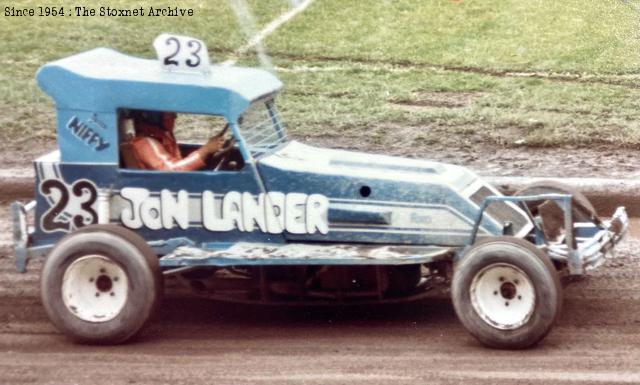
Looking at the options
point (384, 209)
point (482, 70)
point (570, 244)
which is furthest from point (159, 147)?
point (482, 70)

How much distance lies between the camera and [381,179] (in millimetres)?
7395

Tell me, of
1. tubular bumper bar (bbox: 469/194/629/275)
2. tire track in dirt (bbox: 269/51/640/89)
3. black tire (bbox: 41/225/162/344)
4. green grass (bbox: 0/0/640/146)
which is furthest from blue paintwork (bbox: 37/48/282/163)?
tire track in dirt (bbox: 269/51/640/89)

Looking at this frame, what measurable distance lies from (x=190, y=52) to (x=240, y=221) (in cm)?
102

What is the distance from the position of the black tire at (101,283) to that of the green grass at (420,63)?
4688 mm

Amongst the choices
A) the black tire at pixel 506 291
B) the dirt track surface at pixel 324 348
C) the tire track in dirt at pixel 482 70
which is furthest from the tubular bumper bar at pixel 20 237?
the tire track in dirt at pixel 482 70

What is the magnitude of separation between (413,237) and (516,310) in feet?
2.39

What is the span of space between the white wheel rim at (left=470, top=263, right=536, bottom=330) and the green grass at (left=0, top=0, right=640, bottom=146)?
4.52 metres

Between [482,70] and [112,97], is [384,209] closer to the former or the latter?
[112,97]

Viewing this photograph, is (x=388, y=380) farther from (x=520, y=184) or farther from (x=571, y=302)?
(x=520, y=184)

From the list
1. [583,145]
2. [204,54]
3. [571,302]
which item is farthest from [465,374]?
[583,145]

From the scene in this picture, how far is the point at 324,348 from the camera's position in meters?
7.08

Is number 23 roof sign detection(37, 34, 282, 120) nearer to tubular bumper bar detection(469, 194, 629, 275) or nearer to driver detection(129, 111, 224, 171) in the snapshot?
driver detection(129, 111, 224, 171)

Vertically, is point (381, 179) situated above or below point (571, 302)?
above

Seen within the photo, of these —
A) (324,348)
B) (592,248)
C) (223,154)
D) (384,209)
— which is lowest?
(324,348)
